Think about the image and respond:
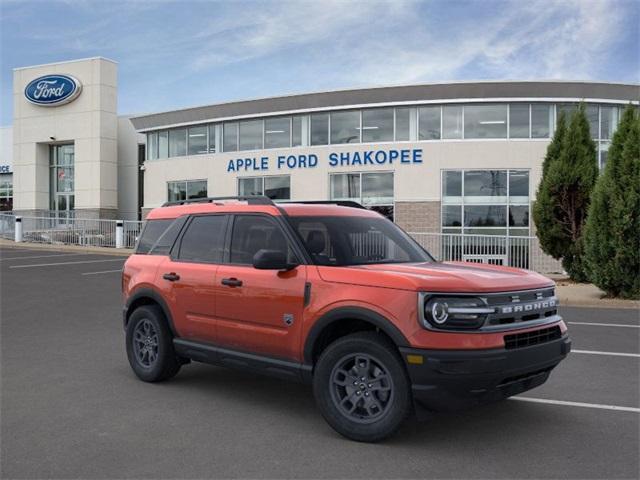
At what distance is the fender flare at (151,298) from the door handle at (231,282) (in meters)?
0.90

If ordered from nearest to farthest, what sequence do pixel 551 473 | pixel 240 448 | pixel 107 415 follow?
pixel 551 473
pixel 240 448
pixel 107 415

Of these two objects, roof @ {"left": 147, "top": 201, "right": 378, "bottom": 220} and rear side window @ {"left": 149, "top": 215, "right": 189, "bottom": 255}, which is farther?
rear side window @ {"left": 149, "top": 215, "right": 189, "bottom": 255}

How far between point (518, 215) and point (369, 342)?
20712 mm

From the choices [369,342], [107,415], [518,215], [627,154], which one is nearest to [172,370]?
[107,415]

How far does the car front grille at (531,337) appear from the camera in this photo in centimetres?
445

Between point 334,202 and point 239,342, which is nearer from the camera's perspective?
point 239,342

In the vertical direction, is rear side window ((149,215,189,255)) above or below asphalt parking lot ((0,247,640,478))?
above

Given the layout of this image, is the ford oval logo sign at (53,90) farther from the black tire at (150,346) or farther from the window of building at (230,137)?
the black tire at (150,346)

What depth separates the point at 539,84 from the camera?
77.6 ft

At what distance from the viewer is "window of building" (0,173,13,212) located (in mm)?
42812

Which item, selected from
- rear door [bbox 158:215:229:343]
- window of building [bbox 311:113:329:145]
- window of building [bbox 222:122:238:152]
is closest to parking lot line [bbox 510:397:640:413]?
rear door [bbox 158:215:229:343]

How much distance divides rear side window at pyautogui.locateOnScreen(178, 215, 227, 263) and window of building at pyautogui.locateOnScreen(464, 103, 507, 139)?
19.8 m

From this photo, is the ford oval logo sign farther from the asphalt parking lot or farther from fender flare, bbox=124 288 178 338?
fender flare, bbox=124 288 178 338

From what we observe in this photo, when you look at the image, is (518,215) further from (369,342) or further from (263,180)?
(369,342)
